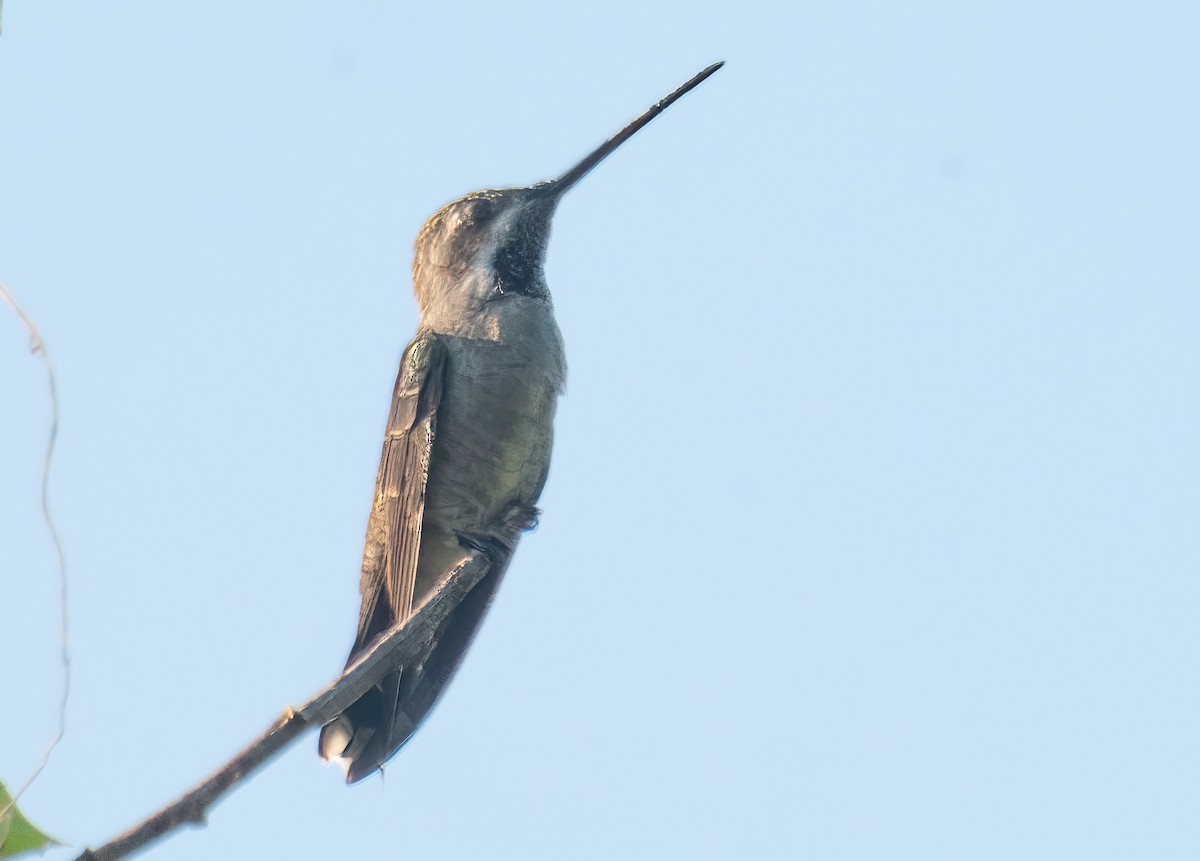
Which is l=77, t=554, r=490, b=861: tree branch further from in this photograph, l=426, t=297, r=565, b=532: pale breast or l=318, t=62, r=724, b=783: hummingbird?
l=426, t=297, r=565, b=532: pale breast

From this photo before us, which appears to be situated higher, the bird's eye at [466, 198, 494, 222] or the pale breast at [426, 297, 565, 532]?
the bird's eye at [466, 198, 494, 222]

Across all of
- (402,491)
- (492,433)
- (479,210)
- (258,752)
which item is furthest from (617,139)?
(258,752)

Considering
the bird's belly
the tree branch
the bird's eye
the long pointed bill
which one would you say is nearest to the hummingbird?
the bird's belly

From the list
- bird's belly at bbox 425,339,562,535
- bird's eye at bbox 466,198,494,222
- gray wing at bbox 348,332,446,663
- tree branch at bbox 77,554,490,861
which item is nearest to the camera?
tree branch at bbox 77,554,490,861

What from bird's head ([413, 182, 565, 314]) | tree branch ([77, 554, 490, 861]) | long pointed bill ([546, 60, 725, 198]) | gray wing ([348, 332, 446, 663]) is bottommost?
tree branch ([77, 554, 490, 861])

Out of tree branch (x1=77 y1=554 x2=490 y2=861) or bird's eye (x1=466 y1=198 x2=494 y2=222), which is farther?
bird's eye (x1=466 y1=198 x2=494 y2=222)

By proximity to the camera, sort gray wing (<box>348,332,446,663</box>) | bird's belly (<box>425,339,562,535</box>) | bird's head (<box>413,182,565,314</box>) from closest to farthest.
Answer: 1. gray wing (<box>348,332,446,663</box>)
2. bird's belly (<box>425,339,562,535</box>)
3. bird's head (<box>413,182,565,314</box>)

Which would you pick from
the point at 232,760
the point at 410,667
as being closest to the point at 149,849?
the point at 232,760

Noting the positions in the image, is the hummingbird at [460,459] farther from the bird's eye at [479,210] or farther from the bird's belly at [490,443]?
the bird's eye at [479,210]

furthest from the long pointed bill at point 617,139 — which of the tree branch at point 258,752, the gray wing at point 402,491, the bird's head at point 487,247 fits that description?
the tree branch at point 258,752
